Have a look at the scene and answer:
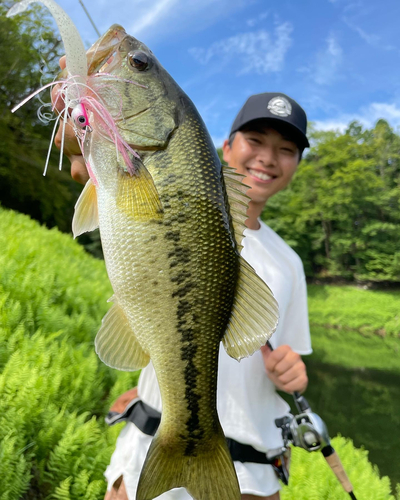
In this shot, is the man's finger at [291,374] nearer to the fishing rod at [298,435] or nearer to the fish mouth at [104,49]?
the fishing rod at [298,435]

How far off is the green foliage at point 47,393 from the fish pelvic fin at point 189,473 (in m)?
1.72

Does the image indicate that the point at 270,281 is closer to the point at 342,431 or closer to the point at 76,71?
the point at 76,71

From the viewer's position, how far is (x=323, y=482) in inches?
176

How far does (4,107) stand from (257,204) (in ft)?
49.5

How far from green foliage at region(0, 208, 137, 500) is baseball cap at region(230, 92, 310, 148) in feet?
8.08

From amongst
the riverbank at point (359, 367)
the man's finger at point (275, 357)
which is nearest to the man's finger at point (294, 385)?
the man's finger at point (275, 357)

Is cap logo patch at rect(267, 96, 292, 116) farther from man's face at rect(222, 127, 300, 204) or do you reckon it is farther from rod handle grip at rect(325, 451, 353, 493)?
rod handle grip at rect(325, 451, 353, 493)

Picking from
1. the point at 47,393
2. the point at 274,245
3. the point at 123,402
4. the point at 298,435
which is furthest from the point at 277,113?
the point at 47,393

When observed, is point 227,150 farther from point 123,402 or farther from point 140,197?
point 123,402

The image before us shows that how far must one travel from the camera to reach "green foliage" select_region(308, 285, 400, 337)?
2459cm

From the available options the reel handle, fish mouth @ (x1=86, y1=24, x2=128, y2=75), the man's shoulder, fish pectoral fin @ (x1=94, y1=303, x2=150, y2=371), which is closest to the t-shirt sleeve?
the man's shoulder

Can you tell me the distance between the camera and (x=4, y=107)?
47.6ft

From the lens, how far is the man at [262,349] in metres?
1.89

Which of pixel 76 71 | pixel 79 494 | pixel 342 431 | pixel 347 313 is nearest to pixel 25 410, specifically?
pixel 79 494
